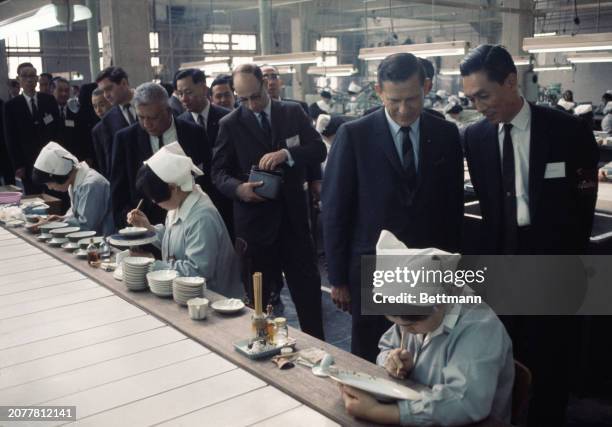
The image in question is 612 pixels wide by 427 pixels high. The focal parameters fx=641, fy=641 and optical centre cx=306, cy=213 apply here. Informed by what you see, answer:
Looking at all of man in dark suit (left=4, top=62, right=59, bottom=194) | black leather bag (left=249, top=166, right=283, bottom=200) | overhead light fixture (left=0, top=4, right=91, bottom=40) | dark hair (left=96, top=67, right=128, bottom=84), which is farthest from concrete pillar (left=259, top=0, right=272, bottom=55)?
black leather bag (left=249, top=166, right=283, bottom=200)

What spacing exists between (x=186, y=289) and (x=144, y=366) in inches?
19.2

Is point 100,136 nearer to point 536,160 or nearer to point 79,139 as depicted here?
point 79,139

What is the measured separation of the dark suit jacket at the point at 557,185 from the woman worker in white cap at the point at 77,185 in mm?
2305

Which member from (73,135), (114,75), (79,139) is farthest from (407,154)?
(73,135)

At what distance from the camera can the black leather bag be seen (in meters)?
3.13

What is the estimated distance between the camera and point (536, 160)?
227cm

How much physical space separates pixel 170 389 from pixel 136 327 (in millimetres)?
511

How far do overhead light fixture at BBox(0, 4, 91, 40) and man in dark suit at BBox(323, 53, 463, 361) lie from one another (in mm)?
1720

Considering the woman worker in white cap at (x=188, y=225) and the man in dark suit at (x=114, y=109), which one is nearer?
the woman worker in white cap at (x=188, y=225)

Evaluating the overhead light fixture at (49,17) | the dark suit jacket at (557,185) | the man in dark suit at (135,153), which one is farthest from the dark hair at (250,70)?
the dark suit jacket at (557,185)

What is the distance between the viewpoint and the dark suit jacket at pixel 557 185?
7.43 ft

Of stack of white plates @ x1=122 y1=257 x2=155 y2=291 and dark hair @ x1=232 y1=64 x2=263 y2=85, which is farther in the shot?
dark hair @ x1=232 y1=64 x2=263 y2=85

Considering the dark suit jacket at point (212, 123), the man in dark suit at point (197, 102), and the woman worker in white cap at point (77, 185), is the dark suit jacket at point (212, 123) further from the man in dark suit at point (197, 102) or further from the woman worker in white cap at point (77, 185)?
the woman worker in white cap at point (77, 185)

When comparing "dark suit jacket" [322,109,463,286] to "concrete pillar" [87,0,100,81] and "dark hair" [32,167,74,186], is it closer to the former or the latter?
"dark hair" [32,167,74,186]
